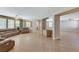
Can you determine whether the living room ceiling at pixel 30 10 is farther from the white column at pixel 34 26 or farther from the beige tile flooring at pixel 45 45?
the white column at pixel 34 26

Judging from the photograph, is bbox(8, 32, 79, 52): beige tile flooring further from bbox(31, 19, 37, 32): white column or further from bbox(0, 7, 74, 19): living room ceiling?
bbox(31, 19, 37, 32): white column

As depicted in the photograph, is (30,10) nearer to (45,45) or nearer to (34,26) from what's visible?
(45,45)

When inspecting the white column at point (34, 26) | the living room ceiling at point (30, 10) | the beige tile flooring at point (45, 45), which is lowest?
the beige tile flooring at point (45, 45)

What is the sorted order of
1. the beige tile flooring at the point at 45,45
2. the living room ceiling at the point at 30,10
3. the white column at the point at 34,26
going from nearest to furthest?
1. the beige tile flooring at the point at 45,45
2. the living room ceiling at the point at 30,10
3. the white column at the point at 34,26

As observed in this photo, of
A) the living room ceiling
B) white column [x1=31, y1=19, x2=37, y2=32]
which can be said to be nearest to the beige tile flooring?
the living room ceiling

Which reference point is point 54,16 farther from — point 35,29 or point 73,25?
point 73,25

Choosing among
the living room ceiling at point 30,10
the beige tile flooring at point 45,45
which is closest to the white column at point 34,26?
the living room ceiling at point 30,10

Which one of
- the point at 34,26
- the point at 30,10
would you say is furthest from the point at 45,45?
the point at 34,26

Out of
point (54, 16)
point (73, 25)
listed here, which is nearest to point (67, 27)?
point (73, 25)

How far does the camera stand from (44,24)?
48.4 feet
